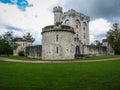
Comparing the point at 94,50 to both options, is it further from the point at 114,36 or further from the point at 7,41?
the point at 7,41

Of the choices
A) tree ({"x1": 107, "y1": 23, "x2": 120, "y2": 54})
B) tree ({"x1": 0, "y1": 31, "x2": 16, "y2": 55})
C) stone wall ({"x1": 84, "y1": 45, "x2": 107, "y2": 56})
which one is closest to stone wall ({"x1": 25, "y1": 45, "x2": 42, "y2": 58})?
tree ({"x1": 0, "y1": 31, "x2": 16, "y2": 55})

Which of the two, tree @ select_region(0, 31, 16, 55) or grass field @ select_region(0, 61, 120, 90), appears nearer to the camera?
grass field @ select_region(0, 61, 120, 90)

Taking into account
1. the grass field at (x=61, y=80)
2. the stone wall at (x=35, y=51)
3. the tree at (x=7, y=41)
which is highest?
the tree at (x=7, y=41)

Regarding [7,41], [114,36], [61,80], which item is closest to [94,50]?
[114,36]

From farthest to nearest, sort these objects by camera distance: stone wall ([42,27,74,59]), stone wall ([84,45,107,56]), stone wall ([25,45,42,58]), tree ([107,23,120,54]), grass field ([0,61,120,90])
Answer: tree ([107,23,120,54])
stone wall ([84,45,107,56])
stone wall ([25,45,42,58])
stone wall ([42,27,74,59])
grass field ([0,61,120,90])

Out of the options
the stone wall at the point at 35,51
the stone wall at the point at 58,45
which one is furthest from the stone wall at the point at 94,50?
the stone wall at the point at 35,51

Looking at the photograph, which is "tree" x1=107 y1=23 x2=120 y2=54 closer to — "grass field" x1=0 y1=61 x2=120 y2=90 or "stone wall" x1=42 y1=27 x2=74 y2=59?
"stone wall" x1=42 y1=27 x2=74 y2=59

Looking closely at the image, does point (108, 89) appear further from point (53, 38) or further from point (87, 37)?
point (87, 37)

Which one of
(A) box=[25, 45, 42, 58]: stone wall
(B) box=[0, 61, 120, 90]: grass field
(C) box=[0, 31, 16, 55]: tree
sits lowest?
(B) box=[0, 61, 120, 90]: grass field

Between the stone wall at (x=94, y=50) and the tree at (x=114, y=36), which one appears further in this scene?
the tree at (x=114, y=36)

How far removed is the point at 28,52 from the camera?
44.7m

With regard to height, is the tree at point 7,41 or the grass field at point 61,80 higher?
the tree at point 7,41

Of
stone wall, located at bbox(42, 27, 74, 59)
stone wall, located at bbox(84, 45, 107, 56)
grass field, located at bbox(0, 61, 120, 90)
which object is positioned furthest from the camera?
stone wall, located at bbox(84, 45, 107, 56)

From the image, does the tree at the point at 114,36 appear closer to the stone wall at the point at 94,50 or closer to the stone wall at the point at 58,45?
the stone wall at the point at 94,50
